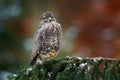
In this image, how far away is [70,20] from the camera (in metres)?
16.0

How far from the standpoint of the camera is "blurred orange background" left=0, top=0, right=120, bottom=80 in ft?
49.2

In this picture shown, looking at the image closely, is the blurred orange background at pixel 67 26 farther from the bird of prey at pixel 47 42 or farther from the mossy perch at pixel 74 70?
the mossy perch at pixel 74 70

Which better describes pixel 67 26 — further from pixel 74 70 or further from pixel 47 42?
pixel 74 70

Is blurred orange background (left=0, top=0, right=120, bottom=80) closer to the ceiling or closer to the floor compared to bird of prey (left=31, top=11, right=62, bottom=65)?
closer to the ceiling

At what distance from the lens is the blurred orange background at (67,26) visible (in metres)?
15.0

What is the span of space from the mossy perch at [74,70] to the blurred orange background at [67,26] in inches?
371

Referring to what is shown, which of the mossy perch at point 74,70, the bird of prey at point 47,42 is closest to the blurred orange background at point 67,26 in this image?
the bird of prey at point 47,42

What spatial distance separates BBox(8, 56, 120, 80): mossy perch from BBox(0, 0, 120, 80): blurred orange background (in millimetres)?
9414

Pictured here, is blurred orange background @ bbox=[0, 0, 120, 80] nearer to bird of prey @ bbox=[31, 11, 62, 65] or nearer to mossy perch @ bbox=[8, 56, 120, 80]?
bird of prey @ bbox=[31, 11, 62, 65]

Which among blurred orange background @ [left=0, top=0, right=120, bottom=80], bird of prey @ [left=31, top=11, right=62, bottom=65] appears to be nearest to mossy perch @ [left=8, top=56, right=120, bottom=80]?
bird of prey @ [left=31, top=11, right=62, bottom=65]

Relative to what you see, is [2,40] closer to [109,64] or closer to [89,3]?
[89,3]

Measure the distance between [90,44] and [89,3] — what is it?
136 cm

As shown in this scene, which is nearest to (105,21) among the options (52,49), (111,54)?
(111,54)

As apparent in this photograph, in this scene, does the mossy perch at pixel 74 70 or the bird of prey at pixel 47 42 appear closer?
the mossy perch at pixel 74 70
